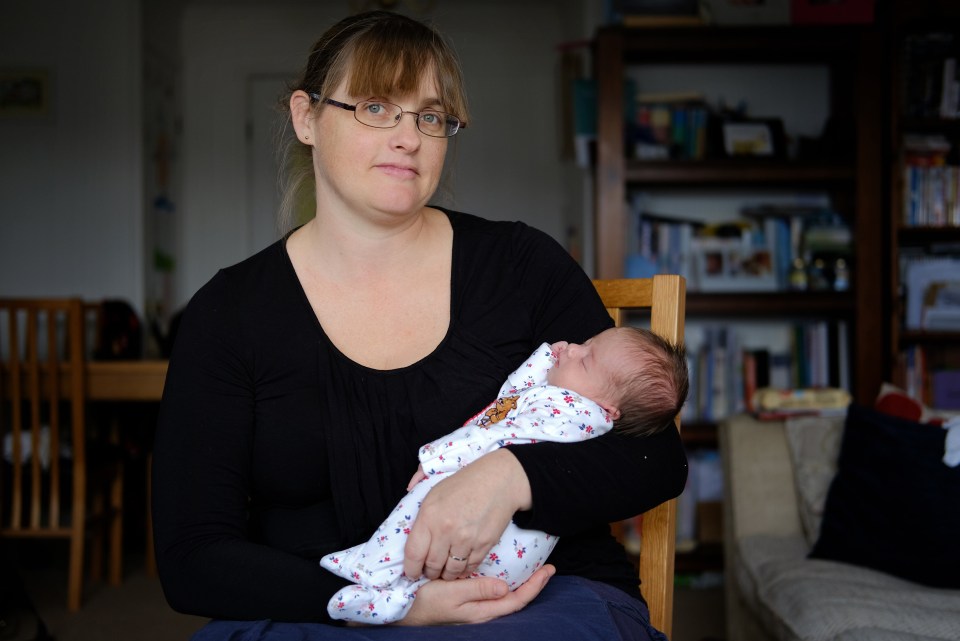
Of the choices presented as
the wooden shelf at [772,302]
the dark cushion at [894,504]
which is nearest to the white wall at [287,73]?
the wooden shelf at [772,302]

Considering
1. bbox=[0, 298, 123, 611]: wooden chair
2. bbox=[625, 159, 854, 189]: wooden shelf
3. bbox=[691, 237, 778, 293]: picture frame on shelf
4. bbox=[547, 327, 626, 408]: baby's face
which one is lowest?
bbox=[0, 298, 123, 611]: wooden chair

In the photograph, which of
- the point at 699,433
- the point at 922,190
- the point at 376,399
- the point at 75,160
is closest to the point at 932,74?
the point at 922,190

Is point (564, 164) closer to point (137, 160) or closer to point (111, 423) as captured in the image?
point (137, 160)

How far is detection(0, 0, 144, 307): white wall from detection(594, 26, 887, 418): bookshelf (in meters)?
2.63

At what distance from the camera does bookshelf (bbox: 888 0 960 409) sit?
3.77m

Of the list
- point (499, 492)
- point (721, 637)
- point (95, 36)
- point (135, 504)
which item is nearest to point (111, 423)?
point (135, 504)

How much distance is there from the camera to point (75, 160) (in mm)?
4891

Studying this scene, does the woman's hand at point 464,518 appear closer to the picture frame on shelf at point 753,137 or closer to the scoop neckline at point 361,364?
the scoop neckline at point 361,364

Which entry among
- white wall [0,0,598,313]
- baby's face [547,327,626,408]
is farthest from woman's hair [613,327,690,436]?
white wall [0,0,598,313]

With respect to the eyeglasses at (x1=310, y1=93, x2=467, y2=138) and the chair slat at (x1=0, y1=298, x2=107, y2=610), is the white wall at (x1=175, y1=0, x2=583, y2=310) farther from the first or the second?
the eyeglasses at (x1=310, y1=93, x2=467, y2=138)

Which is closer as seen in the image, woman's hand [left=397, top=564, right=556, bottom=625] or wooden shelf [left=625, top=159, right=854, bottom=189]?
woman's hand [left=397, top=564, right=556, bottom=625]

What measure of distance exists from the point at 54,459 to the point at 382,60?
277cm

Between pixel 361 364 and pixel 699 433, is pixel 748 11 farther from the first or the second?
pixel 361 364

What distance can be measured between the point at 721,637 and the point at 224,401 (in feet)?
7.77
